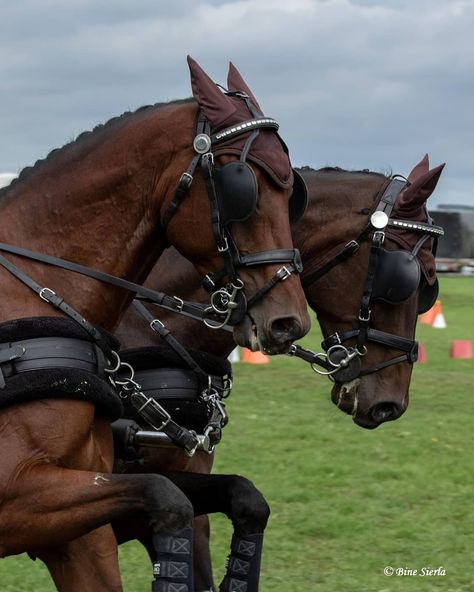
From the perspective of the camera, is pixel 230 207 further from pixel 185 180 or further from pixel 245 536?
pixel 245 536

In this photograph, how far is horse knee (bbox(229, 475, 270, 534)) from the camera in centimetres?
433

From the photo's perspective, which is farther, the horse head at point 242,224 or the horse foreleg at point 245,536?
the horse foreleg at point 245,536

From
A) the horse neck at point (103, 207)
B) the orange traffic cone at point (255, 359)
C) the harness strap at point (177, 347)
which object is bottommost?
the orange traffic cone at point (255, 359)

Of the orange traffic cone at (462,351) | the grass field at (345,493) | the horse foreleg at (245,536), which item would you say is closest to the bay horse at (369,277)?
the grass field at (345,493)

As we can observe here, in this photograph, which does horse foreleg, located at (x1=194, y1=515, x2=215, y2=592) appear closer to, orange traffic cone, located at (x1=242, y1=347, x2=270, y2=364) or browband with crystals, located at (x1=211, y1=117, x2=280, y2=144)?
browband with crystals, located at (x1=211, y1=117, x2=280, y2=144)

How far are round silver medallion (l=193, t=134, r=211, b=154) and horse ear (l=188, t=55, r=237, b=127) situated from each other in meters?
0.07

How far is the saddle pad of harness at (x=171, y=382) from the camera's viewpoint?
16.1 ft

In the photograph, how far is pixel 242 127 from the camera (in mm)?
4078

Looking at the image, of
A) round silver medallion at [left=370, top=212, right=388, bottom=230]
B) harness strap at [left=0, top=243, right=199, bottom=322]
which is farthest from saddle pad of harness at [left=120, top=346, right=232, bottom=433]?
round silver medallion at [left=370, top=212, right=388, bottom=230]

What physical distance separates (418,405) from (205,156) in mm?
→ 7916

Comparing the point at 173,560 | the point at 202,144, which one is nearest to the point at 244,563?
the point at 173,560

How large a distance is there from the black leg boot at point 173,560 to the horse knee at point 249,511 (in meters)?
0.53

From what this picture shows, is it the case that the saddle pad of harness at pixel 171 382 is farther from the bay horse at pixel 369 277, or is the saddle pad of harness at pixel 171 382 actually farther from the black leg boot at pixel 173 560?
the black leg boot at pixel 173 560

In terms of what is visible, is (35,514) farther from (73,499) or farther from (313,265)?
(313,265)
